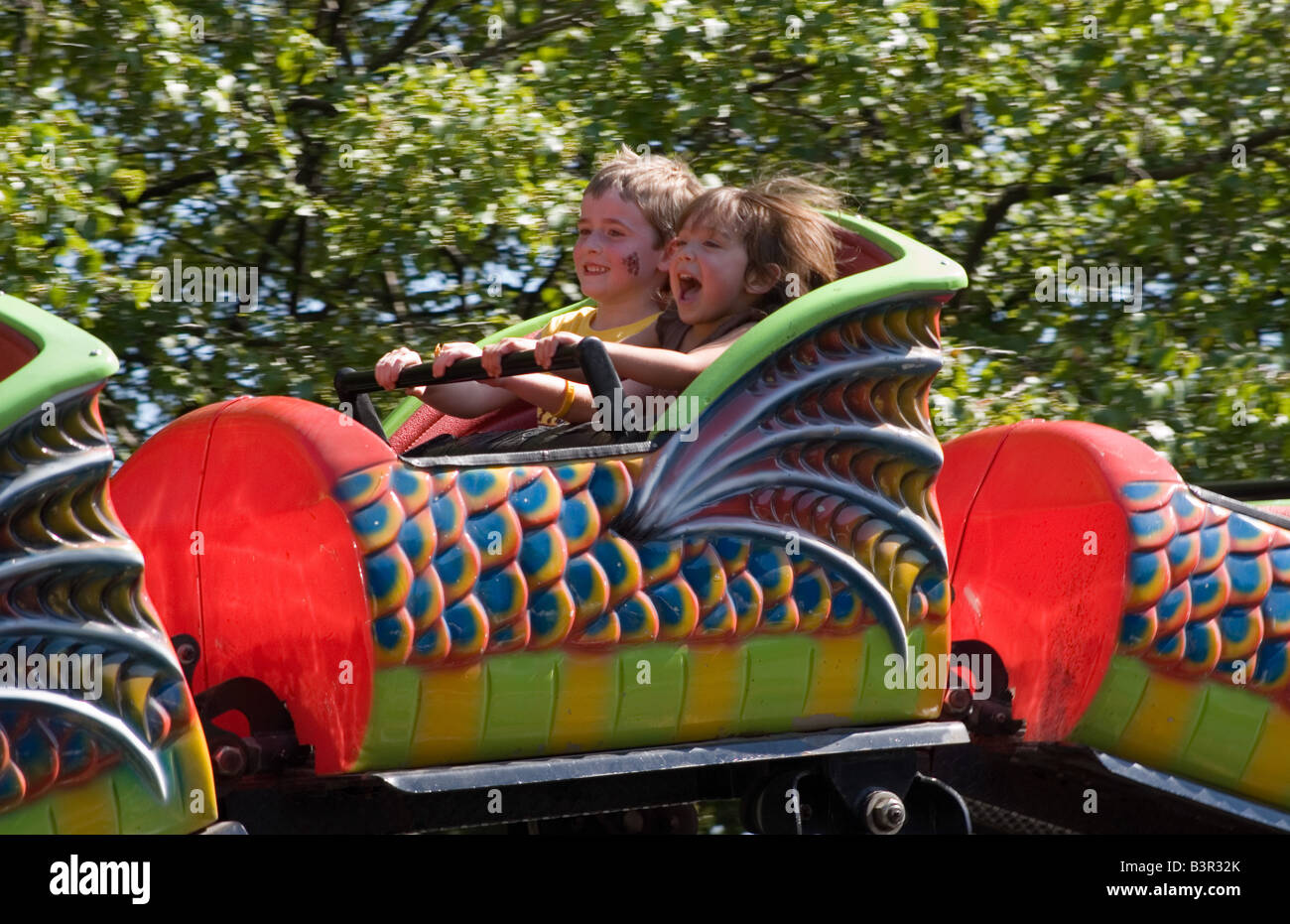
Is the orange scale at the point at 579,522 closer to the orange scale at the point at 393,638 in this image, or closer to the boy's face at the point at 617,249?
the orange scale at the point at 393,638

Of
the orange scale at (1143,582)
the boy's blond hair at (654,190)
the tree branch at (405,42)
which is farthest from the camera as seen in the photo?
the tree branch at (405,42)

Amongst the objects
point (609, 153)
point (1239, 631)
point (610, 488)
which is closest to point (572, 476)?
point (610, 488)

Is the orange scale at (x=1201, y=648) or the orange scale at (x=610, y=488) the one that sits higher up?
the orange scale at (x=610, y=488)

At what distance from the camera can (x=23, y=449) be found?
207cm

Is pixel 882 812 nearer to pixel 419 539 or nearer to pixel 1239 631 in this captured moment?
pixel 1239 631

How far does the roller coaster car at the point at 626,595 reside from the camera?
214 cm

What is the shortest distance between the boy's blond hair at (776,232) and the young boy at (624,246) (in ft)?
Answer: 0.64

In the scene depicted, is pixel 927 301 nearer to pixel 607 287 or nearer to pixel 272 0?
pixel 607 287

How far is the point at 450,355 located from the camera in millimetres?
2789

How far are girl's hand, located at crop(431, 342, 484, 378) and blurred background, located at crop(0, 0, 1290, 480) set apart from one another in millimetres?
1902

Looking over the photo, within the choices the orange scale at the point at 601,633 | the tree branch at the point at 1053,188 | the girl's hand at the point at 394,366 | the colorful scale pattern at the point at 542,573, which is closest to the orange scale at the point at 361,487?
the colorful scale pattern at the point at 542,573

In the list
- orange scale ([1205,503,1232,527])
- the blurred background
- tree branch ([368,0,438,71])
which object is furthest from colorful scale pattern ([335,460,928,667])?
tree branch ([368,0,438,71])
